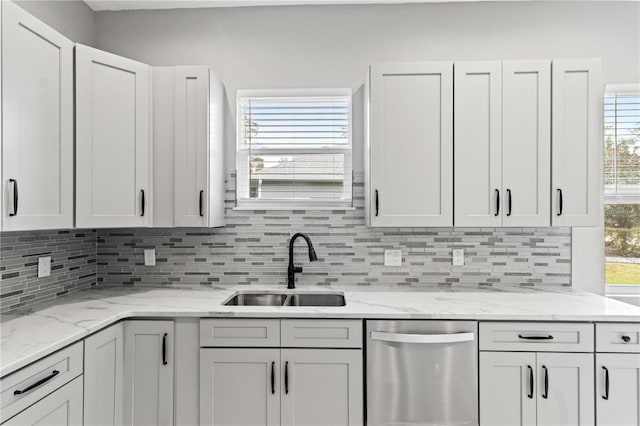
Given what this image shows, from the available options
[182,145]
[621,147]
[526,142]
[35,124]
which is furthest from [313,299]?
[621,147]

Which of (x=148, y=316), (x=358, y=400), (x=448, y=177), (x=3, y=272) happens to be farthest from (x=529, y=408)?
(x=3, y=272)

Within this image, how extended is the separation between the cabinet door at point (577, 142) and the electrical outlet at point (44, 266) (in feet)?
9.28

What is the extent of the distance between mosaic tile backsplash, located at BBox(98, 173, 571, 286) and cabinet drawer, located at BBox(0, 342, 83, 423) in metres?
1.06

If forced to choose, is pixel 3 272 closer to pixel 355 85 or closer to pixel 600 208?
pixel 355 85

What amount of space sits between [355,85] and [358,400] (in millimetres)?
1899

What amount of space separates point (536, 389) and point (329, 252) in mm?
1349

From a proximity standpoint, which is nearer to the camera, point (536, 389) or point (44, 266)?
point (536, 389)

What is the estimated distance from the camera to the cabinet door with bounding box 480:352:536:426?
6.18 feet

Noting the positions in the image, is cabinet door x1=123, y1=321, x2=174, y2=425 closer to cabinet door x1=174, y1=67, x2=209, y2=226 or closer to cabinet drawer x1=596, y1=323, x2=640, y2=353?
cabinet door x1=174, y1=67, x2=209, y2=226

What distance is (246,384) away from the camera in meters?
1.94

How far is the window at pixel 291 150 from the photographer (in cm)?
270

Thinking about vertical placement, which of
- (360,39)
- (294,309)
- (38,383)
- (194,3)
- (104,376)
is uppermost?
(194,3)

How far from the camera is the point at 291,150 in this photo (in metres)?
2.71

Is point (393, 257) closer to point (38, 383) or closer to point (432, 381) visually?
point (432, 381)
